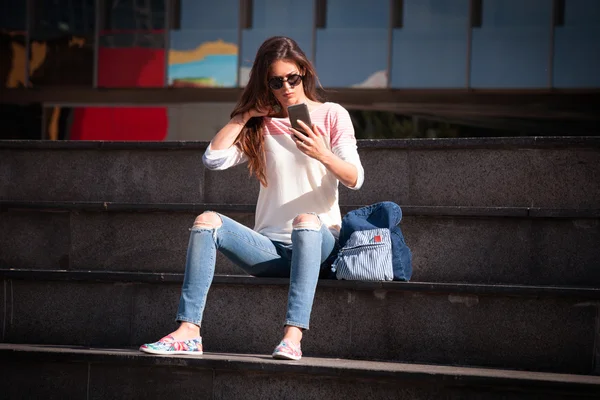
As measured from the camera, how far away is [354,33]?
41.4 ft

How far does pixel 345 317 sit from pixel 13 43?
400 inches

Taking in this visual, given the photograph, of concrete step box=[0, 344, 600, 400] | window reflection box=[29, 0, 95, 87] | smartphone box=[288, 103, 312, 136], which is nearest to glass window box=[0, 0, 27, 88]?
window reflection box=[29, 0, 95, 87]

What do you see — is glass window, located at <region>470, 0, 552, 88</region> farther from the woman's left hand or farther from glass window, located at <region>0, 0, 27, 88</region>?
the woman's left hand

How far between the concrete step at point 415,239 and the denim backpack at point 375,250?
1.56ft

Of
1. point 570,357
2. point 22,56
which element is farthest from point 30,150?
point 22,56

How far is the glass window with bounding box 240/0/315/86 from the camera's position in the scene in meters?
12.8

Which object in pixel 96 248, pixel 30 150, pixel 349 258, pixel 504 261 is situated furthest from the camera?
pixel 30 150

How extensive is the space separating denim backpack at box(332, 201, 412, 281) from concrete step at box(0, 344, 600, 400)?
0.47 meters

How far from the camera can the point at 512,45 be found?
12.2 metres

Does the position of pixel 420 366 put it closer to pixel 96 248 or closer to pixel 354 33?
pixel 96 248

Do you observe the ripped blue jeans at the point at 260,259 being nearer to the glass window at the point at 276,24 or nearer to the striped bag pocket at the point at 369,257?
the striped bag pocket at the point at 369,257

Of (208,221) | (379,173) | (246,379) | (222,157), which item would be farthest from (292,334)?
(379,173)

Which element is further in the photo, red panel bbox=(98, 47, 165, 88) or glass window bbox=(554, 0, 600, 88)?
red panel bbox=(98, 47, 165, 88)

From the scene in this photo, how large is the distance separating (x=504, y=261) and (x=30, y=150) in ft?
10.6
